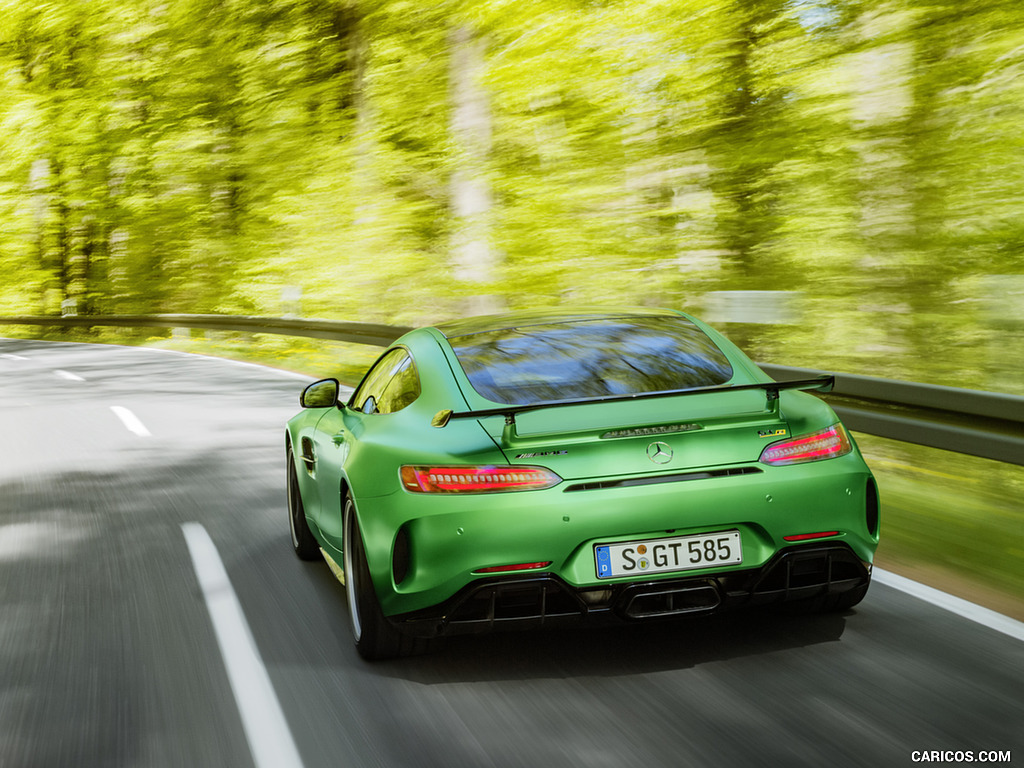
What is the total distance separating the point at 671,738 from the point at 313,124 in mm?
25981

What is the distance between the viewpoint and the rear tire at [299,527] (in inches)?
234

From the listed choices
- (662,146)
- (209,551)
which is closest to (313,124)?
(662,146)

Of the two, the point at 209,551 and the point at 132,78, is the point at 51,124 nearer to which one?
the point at 132,78

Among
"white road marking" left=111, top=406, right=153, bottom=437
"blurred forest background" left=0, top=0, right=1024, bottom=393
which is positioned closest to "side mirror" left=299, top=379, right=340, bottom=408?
"blurred forest background" left=0, top=0, right=1024, bottom=393

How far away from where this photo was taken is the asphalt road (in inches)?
132

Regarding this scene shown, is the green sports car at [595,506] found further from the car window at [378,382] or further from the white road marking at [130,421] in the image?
the white road marking at [130,421]

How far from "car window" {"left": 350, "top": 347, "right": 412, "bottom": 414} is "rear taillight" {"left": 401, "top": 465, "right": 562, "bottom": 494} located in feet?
3.58

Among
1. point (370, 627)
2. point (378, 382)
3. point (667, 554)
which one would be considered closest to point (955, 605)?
point (667, 554)

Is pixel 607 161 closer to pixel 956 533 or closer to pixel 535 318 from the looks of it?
pixel 956 533

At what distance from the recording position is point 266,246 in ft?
98.0

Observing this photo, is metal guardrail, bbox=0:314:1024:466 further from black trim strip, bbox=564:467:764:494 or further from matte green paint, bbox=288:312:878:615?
black trim strip, bbox=564:467:764:494

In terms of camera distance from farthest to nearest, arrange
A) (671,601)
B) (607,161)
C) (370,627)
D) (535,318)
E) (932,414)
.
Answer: (607,161) → (932,414) → (535,318) → (370,627) → (671,601)

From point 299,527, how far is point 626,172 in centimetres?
1392

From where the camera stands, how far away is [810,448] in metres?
4.04
